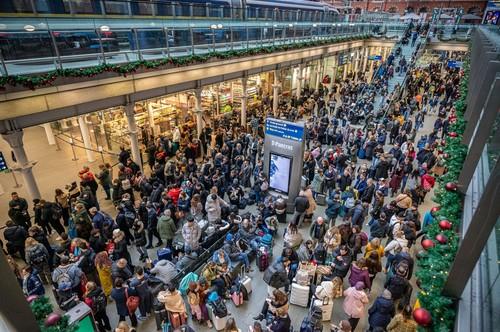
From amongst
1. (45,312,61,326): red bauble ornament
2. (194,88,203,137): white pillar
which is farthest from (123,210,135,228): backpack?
(194,88,203,137): white pillar

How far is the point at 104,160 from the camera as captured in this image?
14.0 meters

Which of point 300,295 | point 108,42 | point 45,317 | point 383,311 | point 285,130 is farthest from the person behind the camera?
point 285,130

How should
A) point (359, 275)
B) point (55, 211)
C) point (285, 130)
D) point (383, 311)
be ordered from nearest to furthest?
1. point (383, 311)
2. point (359, 275)
3. point (55, 211)
4. point (285, 130)

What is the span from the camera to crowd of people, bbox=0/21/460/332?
5559 millimetres

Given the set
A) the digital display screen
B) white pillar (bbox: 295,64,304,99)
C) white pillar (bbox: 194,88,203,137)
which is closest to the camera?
the digital display screen

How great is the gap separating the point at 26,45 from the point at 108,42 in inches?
87.7

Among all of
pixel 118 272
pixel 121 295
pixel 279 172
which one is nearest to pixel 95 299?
pixel 121 295

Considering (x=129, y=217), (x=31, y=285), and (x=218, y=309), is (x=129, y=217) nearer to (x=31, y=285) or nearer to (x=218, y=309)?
(x=31, y=285)

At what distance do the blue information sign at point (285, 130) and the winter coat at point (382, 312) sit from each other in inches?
202

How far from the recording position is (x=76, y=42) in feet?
28.6

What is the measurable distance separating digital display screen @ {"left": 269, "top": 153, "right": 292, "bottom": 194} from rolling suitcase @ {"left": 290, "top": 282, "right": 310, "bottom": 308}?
13.3 ft

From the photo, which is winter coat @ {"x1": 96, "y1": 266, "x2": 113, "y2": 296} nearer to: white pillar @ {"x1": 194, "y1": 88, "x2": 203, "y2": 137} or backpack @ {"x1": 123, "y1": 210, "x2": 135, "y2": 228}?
backpack @ {"x1": 123, "y1": 210, "x2": 135, "y2": 228}

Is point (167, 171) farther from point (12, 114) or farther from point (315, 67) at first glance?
point (315, 67)

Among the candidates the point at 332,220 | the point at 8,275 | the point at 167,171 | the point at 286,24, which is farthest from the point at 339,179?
the point at 286,24
